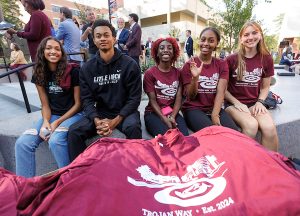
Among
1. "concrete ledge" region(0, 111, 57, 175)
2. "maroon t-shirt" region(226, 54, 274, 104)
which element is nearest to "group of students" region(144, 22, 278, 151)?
"maroon t-shirt" region(226, 54, 274, 104)

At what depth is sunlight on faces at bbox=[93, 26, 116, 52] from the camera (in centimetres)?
276

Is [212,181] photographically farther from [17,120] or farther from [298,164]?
[17,120]

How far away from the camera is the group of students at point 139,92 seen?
102 inches

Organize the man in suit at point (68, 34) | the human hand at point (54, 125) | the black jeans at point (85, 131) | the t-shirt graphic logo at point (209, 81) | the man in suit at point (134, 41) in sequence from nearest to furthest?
the black jeans at point (85, 131) → the human hand at point (54, 125) → the t-shirt graphic logo at point (209, 81) → the man in suit at point (68, 34) → the man in suit at point (134, 41)

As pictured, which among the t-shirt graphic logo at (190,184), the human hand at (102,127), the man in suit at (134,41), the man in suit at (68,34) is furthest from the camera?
the man in suit at (134,41)

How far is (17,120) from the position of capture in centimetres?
353

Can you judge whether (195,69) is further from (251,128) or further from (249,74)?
(251,128)

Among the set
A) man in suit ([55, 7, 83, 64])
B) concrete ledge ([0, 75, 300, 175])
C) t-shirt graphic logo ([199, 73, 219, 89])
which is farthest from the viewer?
man in suit ([55, 7, 83, 64])

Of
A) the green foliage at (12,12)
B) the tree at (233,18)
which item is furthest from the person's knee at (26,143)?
the green foliage at (12,12)

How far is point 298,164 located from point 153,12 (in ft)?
94.0

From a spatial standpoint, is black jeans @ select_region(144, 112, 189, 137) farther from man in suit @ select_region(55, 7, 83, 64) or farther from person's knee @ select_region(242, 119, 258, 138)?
man in suit @ select_region(55, 7, 83, 64)

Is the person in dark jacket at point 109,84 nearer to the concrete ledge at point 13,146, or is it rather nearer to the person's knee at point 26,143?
the concrete ledge at point 13,146

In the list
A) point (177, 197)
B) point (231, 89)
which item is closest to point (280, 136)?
point (231, 89)

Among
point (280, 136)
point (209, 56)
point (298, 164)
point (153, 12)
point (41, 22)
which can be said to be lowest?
point (280, 136)
